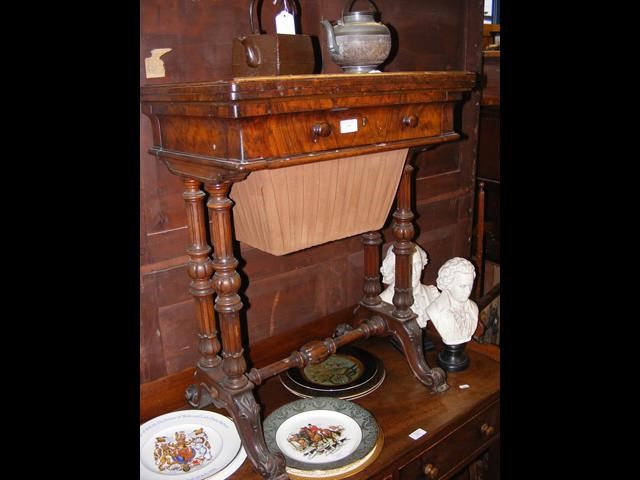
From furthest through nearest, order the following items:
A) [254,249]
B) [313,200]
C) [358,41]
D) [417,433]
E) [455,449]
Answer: [254,249], [455,449], [417,433], [313,200], [358,41]

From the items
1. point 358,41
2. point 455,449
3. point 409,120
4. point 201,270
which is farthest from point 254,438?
point 358,41

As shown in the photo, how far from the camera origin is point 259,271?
2.05 meters

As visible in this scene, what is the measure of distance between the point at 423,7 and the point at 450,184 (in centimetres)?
79

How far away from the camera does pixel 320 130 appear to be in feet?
4.49

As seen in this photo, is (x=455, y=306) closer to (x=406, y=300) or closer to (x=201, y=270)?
(x=406, y=300)

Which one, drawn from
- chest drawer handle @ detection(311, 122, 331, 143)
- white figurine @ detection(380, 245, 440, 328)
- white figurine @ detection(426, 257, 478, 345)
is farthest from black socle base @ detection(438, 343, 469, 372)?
chest drawer handle @ detection(311, 122, 331, 143)

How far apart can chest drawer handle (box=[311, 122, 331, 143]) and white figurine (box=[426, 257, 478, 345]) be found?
0.86 metres

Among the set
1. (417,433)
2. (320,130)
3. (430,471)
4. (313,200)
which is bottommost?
(430,471)

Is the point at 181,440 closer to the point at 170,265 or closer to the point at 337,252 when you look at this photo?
the point at 170,265

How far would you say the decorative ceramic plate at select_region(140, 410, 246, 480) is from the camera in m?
1.56

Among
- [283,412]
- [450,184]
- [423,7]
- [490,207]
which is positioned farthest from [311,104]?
[490,207]

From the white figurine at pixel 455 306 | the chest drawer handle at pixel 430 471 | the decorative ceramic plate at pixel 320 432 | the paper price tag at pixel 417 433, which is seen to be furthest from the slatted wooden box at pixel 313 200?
the chest drawer handle at pixel 430 471

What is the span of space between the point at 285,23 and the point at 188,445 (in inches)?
49.3

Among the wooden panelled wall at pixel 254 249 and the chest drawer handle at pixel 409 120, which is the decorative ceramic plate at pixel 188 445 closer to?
the wooden panelled wall at pixel 254 249
